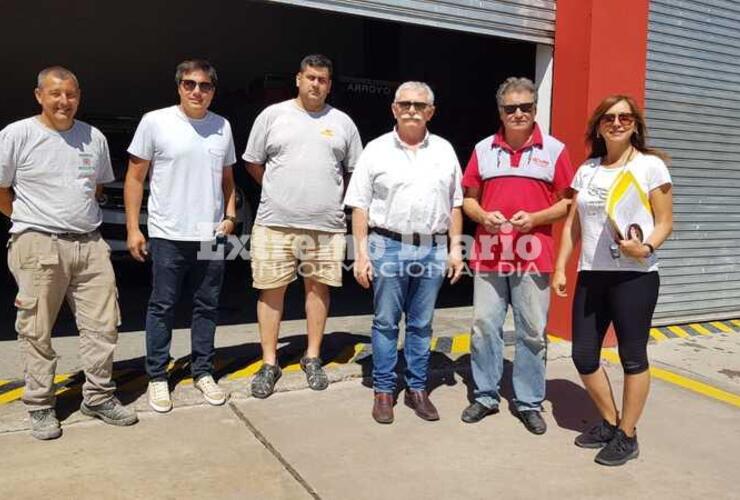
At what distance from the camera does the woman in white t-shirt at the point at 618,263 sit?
335 cm

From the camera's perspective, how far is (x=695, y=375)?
5105mm

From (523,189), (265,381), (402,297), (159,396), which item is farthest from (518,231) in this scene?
(159,396)

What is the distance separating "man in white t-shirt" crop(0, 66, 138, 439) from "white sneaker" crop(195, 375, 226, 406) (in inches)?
26.0

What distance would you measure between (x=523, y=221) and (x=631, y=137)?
68cm

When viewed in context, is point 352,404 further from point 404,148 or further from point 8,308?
point 8,308

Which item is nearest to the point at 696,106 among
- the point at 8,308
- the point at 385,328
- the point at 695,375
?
the point at 695,375

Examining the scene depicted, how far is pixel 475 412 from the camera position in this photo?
13.2 ft

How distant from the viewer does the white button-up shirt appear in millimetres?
3809

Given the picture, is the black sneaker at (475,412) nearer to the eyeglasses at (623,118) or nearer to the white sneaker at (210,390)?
the white sneaker at (210,390)

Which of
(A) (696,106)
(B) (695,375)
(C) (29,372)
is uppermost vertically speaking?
(A) (696,106)

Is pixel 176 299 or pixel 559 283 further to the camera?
pixel 176 299

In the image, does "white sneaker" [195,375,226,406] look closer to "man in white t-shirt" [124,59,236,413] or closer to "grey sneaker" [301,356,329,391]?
"man in white t-shirt" [124,59,236,413]

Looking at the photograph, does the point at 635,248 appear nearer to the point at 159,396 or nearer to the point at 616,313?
the point at 616,313

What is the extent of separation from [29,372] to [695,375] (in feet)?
14.6
